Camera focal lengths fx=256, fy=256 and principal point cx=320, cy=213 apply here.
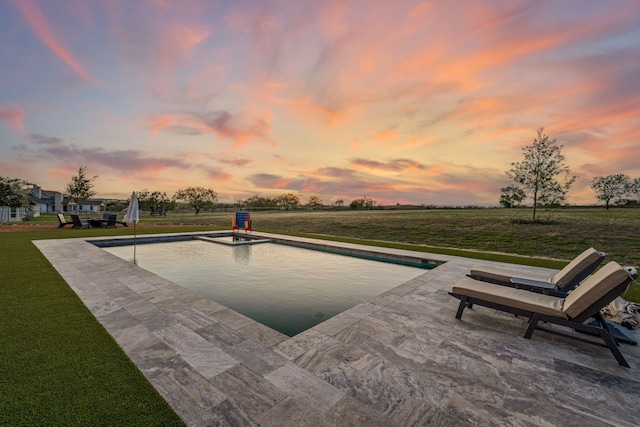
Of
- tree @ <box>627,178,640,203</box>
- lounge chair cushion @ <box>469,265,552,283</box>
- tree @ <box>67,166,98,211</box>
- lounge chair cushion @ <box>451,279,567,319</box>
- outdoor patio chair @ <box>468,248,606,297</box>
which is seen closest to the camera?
lounge chair cushion @ <box>451,279,567,319</box>

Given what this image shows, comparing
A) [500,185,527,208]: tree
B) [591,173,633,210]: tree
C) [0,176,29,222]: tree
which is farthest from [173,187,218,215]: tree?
[591,173,633,210]: tree

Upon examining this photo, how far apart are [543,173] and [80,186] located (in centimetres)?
4150

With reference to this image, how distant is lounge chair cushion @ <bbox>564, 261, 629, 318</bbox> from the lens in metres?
2.74

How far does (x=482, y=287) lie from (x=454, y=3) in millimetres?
8810

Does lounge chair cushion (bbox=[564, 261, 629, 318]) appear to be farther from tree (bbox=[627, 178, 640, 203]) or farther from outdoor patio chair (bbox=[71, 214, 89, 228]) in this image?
tree (bbox=[627, 178, 640, 203])

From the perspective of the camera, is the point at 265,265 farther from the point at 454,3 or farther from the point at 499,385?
the point at 454,3

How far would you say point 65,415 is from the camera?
1925 mm

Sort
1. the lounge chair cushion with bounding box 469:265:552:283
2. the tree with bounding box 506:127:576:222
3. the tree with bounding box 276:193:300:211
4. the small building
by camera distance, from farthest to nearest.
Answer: the tree with bounding box 276:193:300:211
the small building
the tree with bounding box 506:127:576:222
the lounge chair cushion with bounding box 469:265:552:283

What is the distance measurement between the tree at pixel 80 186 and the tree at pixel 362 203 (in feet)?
215

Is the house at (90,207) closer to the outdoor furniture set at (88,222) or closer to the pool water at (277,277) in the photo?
the outdoor furniture set at (88,222)

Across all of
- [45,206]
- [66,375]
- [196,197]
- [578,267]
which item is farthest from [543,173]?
Result: [45,206]

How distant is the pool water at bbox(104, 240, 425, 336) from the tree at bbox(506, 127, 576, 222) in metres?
20.5

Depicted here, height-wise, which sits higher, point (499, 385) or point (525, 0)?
point (525, 0)

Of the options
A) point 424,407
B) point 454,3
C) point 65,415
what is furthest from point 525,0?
point 65,415
